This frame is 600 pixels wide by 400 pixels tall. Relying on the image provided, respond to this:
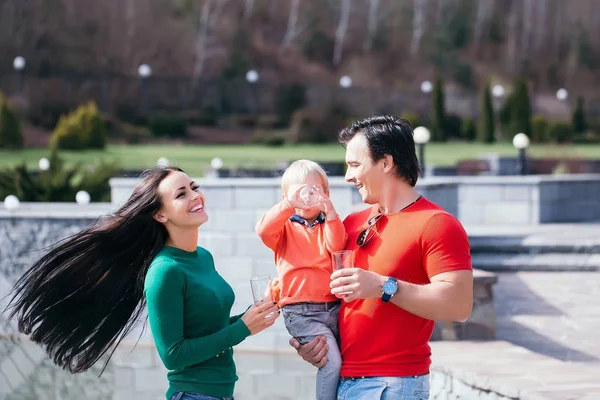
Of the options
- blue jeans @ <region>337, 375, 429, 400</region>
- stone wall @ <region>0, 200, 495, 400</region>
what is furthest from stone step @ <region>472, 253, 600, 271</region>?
blue jeans @ <region>337, 375, 429, 400</region>

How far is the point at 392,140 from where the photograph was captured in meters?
3.44

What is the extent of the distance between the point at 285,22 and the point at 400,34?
19.8ft

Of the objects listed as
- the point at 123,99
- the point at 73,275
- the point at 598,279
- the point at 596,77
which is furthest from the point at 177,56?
the point at 73,275

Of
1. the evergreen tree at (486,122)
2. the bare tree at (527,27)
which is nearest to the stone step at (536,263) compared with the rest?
the evergreen tree at (486,122)

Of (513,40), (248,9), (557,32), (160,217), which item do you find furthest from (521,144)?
(557,32)

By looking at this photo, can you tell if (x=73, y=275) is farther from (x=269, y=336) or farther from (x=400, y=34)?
(x=400, y=34)

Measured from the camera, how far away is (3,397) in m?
7.64

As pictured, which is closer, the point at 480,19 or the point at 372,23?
the point at 372,23

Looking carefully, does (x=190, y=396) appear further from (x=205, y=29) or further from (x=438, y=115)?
(x=205, y=29)

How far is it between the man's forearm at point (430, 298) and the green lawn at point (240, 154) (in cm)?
2206

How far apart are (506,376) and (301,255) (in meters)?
2.75

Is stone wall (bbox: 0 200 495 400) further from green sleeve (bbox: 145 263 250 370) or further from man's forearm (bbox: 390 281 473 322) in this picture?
man's forearm (bbox: 390 281 473 322)

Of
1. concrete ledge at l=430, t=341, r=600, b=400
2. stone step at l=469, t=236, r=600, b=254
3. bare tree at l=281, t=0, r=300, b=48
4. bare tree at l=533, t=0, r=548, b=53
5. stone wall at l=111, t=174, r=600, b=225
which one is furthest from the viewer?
bare tree at l=533, t=0, r=548, b=53

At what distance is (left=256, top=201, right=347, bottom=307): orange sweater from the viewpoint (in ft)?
11.8
